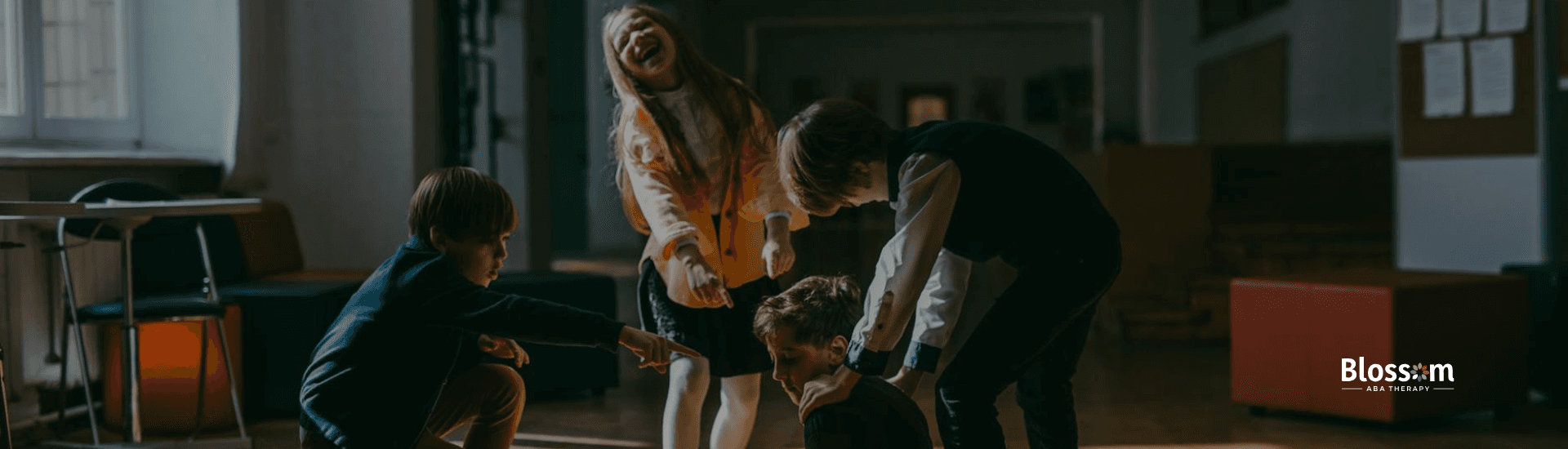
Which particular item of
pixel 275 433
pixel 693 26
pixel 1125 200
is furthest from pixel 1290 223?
pixel 693 26

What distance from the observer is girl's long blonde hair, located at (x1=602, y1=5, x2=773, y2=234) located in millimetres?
2320

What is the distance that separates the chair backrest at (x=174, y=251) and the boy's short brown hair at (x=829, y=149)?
252cm

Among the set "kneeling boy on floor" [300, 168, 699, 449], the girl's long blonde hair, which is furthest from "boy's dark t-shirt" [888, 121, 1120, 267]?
the girl's long blonde hair

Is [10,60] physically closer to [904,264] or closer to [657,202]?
[657,202]

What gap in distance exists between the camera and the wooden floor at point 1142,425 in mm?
3596

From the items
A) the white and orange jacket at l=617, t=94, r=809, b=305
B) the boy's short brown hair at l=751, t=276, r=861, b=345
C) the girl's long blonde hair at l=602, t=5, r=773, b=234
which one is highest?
the girl's long blonde hair at l=602, t=5, r=773, b=234

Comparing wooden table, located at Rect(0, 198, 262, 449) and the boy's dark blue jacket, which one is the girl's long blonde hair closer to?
the boy's dark blue jacket

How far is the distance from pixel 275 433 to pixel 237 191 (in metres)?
1.23

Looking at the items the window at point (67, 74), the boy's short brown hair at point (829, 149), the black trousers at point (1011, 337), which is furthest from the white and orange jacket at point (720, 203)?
the window at point (67, 74)

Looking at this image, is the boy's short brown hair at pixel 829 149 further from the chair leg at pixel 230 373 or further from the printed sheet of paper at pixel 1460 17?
the printed sheet of paper at pixel 1460 17

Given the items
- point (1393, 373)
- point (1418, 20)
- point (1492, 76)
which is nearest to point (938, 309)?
point (1393, 373)

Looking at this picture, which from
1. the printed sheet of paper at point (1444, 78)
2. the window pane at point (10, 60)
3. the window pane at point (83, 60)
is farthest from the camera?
the printed sheet of paper at point (1444, 78)

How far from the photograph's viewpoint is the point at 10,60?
4160mm

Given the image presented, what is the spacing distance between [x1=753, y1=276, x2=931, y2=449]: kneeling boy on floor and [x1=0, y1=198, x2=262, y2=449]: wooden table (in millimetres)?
1762
